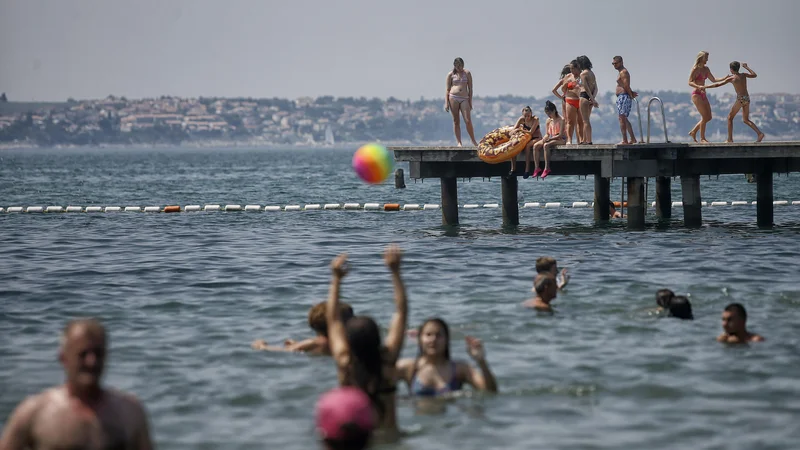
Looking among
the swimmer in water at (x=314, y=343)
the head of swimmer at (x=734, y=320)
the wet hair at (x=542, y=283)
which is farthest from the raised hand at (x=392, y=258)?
the wet hair at (x=542, y=283)

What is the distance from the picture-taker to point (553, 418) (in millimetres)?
10070

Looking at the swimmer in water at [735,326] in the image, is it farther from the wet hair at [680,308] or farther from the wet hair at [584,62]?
the wet hair at [584,62]

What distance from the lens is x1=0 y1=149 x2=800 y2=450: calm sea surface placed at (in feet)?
32.7

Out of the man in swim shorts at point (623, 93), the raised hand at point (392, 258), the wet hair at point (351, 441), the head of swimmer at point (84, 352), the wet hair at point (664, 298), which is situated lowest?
the wet hair at point (664, 298)

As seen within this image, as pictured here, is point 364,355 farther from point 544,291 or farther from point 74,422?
point 544,291

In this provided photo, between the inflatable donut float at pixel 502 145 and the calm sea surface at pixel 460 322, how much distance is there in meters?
1.75

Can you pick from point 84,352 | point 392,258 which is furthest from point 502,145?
point 84,352

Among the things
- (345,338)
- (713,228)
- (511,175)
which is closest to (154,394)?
(345,338)

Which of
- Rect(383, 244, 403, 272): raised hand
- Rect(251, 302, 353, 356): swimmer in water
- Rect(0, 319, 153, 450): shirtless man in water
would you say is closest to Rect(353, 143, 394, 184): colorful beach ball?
Rect(251, 302, 353, 356): swimmer in water

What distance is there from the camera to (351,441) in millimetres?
4824

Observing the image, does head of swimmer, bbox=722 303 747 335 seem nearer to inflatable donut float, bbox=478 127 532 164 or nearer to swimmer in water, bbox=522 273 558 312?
swimmer in water, bbox=522 273 558 312

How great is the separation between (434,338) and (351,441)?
15.2 feet

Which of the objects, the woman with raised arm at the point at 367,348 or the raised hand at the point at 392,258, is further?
the woman with raised arm at the point at 367,348

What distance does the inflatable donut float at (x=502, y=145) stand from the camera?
24172 millimetres
